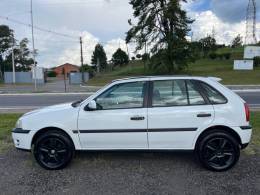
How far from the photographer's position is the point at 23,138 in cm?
452

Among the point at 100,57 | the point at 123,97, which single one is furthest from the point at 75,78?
the point at 100,57

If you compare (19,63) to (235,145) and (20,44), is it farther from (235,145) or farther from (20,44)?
(235,145)

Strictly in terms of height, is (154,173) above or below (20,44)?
below

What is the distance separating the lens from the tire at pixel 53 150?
175 inches

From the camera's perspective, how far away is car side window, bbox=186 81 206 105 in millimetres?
4348

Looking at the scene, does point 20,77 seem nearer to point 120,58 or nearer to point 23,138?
point 120,58

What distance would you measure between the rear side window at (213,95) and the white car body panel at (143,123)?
0.07 meters

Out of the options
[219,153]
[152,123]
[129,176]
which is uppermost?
[152,123]

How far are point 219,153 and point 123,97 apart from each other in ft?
5.93

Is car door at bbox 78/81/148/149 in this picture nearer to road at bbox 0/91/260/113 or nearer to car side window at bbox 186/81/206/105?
car side window at bbox 186/81/206/105

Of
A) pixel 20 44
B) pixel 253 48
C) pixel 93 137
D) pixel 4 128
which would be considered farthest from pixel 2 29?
pixel 93 137

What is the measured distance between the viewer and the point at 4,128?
297 inches

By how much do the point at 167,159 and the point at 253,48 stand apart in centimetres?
4703

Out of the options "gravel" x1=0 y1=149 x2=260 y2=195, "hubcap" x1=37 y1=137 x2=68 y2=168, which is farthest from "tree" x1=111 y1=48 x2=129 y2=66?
"hubcap" x1=37 y1=137 x2=68 y2=168
